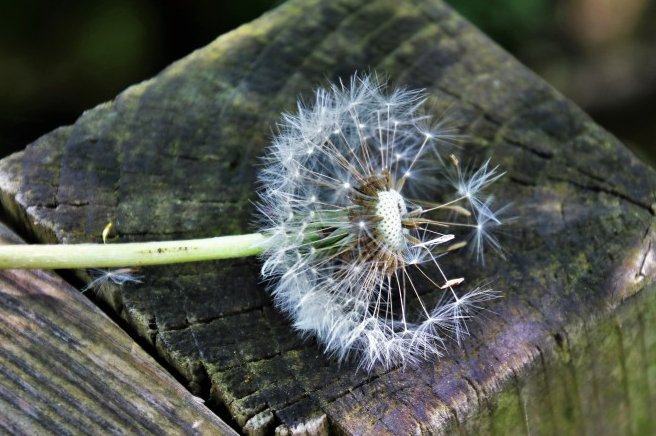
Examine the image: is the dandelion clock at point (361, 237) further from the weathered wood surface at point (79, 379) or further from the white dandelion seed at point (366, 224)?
the weathered wood surface at point (79, 379)

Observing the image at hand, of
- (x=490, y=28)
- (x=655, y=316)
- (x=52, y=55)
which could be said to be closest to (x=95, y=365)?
Result: (x=655, y=316)

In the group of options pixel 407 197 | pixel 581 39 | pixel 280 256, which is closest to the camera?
pixel 280 256

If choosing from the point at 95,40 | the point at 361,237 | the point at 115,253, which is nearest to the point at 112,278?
the point at 115,253

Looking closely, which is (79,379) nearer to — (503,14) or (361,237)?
(361,237)

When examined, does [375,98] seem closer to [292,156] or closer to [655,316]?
[292,156]

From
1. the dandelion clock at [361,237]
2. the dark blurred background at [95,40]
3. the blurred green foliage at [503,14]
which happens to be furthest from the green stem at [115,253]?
the blurred green foliage at [503,14]

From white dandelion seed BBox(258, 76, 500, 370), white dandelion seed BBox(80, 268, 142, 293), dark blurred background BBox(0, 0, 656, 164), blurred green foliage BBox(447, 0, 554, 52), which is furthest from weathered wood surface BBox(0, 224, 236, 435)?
blurred green foliage BBox(447, 0, 554, 52)

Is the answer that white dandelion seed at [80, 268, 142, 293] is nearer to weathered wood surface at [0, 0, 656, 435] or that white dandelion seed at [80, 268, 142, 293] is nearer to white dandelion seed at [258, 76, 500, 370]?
weathered wood surface at [0, 0, 656, 435]
